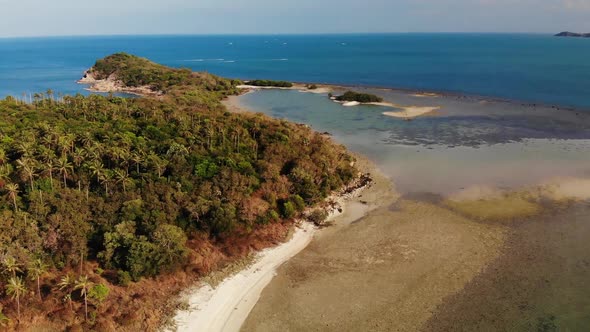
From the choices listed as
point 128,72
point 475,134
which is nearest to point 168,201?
point 475,134

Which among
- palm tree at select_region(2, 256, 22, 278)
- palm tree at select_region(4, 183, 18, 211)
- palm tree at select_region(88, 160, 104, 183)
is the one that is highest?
palm tree at select_region(88, 160, 104, 183)

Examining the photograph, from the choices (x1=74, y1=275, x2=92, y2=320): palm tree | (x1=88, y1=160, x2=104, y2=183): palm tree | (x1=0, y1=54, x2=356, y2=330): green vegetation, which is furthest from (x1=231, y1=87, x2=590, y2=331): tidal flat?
(x1=88, y1=160, x2=104, y2=183): palm tree

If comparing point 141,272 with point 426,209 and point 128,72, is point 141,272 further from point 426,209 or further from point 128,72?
point 128,72

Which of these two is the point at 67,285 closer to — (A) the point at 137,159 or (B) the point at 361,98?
(A) the point at 137,159

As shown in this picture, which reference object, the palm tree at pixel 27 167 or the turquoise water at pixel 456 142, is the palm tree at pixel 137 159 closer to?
the palm tree at pixel 27 167

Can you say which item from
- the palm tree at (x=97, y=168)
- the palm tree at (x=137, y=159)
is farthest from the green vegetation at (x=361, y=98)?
the palm tree at (x=97, y=168)

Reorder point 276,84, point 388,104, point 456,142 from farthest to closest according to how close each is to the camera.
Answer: point 276,84 < point 388,104 < point 456,142

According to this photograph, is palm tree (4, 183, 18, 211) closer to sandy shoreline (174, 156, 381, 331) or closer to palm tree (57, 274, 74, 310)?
palm tree (57, 274, 74, 310)

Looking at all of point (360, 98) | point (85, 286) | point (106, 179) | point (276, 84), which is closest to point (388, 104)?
point (360, 98)
